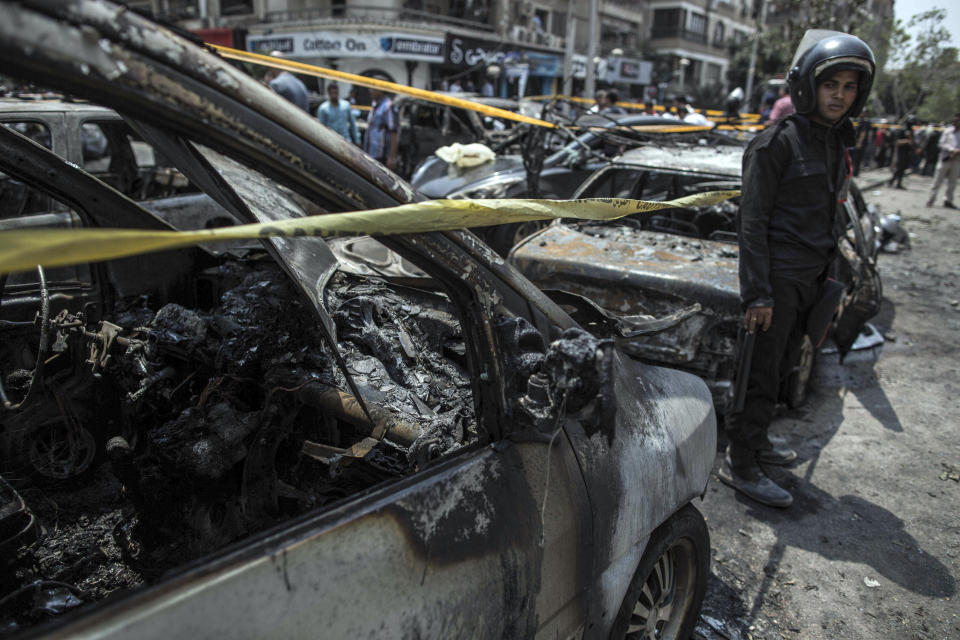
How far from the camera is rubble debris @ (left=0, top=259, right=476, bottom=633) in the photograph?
1647mm

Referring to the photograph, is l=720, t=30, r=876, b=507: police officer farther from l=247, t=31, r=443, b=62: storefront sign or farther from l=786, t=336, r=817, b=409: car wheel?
l=247, t=31, r=443, b=62: storefront sign

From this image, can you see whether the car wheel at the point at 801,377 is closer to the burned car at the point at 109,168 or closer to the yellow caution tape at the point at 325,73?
the yellow caution tape at the point at 325,73

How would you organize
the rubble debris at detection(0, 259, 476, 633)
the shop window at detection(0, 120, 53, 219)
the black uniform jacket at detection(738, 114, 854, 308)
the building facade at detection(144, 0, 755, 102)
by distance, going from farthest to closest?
the building facade at detection(144, 0, 755, 102)
the shop window at detection(0, 120, 53, 219)
the black uniform jacket at detection(738, 114, 854, 308)
the rubble debris at detection(0, 259, 476, 633)

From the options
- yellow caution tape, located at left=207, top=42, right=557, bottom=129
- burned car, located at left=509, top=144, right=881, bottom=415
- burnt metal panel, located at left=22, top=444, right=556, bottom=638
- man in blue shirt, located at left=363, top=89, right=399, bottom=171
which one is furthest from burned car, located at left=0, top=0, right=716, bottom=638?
man in blue shirt, located at left=363, top=89, right=399, bottom=171

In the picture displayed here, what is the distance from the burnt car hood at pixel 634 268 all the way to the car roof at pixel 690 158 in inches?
27.2

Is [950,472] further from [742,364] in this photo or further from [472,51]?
[472,51]

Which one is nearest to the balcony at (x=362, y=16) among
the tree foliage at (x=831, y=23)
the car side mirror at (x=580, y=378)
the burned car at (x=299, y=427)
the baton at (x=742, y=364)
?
the tree foliage at (x=831, y=23)

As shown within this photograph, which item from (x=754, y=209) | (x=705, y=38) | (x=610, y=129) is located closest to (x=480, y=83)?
(x=610, y=129)

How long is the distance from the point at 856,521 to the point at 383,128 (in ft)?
26.9

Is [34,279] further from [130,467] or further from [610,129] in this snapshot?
[610,129]

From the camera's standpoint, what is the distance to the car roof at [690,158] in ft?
14.4

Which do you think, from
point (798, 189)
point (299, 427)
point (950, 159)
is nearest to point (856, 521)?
point (798, 189)

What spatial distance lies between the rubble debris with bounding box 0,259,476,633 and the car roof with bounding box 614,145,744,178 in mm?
2983

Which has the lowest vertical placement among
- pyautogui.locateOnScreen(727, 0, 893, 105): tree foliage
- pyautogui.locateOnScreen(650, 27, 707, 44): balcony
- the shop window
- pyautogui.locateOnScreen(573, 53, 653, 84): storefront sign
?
the shop window
